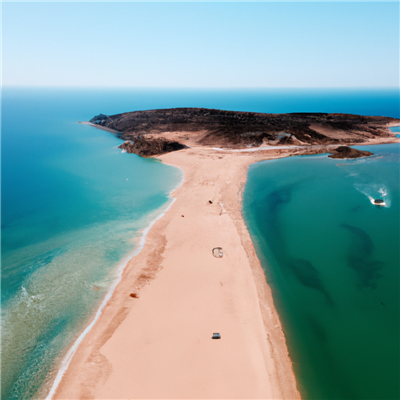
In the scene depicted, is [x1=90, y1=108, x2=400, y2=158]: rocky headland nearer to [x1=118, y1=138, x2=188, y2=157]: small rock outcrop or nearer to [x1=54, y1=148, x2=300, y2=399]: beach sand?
[x1=118, y1=138, x2=188, y2=157]: small rock outcrop

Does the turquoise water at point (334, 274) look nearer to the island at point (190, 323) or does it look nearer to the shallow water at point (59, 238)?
the island at point (190, 323)

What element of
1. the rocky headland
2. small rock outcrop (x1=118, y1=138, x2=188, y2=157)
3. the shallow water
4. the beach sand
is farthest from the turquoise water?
small rock outcrop (x1=118, y1=138, x2=188, y2=157)

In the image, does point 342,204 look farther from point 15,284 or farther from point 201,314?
point 15,284

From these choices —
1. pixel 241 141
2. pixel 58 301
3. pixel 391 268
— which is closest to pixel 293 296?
pixel 391 268

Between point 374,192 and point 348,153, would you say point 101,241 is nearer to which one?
point 374,192

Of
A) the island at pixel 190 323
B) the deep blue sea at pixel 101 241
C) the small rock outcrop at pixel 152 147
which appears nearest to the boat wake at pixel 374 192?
the deep blue sea at pixel 101 241

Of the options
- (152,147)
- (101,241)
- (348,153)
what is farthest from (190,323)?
(348,153)
